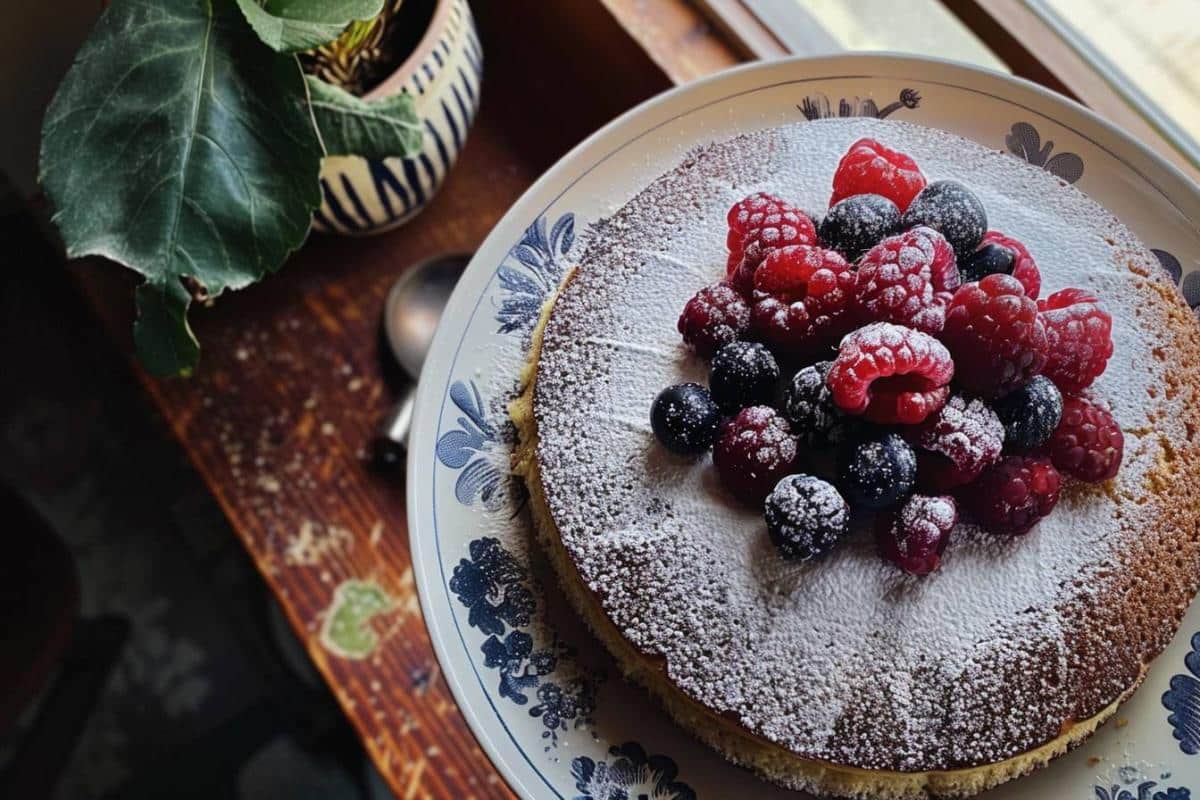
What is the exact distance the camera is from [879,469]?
2.63ft

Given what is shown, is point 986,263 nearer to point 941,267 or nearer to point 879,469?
point 941,267

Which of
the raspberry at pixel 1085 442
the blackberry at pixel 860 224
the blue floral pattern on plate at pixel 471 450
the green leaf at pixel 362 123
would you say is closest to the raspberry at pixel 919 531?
the raspberry at pixel 1085 442

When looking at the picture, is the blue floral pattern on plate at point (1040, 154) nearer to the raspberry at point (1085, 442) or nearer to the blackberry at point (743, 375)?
the raspberry at point (1085, 442)

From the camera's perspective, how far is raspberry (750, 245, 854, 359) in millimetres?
848

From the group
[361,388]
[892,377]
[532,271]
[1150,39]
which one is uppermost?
[1150,39]

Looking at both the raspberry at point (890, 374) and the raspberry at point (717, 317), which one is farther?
the raspberry at point (717, 317)

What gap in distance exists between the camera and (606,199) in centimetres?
107

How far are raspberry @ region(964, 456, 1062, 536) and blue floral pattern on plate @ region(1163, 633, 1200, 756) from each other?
20cm

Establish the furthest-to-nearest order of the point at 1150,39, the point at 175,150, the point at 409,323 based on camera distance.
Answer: the point at 409,323, the point at 1150,39, the point at 175,150

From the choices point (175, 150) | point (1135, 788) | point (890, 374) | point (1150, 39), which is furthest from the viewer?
point (1150, 39)

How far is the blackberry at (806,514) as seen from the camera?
814 mm

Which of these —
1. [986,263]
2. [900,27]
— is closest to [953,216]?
[986,263]

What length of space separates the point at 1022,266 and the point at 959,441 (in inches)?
7.1

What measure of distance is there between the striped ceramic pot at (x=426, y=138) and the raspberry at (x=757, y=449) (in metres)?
0.52
